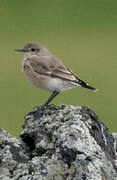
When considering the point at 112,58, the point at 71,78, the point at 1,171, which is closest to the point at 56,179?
the point at 1,171

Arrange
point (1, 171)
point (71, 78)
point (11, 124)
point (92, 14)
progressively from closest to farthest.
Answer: point (1, 171), point (71, 78), point (11, 124), point (92, 14)

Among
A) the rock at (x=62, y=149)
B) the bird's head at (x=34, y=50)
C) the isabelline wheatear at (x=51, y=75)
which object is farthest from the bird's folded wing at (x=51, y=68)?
the rock at (x=62, y=149)

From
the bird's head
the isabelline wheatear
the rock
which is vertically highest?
the bird's head

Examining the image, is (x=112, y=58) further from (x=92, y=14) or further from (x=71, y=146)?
(x=71, y=146)

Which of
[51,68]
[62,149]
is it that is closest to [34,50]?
[51,68]

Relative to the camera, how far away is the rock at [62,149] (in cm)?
433

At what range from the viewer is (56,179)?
4320 mm

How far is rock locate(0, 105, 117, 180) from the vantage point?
433cm

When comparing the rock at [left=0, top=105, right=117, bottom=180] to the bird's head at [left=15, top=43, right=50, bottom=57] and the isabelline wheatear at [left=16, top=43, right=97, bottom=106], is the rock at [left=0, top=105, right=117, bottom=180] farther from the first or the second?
the bird's head at [left=15, top=43, right=50, bottom=57]

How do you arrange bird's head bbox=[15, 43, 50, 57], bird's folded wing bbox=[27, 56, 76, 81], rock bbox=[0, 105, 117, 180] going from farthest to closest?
bird's head bbox=[15, 43, 50, 57] < bird's folded wing bbox=[27, 56, 76, 81] < rock bbox=[0, 105, 117, 180]

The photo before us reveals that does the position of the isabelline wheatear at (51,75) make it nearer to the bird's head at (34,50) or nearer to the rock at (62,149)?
the bird's head at (34,50)

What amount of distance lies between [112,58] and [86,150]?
15.7m

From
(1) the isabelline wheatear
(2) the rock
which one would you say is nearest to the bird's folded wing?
(1) the isabelline wheatear

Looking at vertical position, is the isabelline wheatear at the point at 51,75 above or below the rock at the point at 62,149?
above
